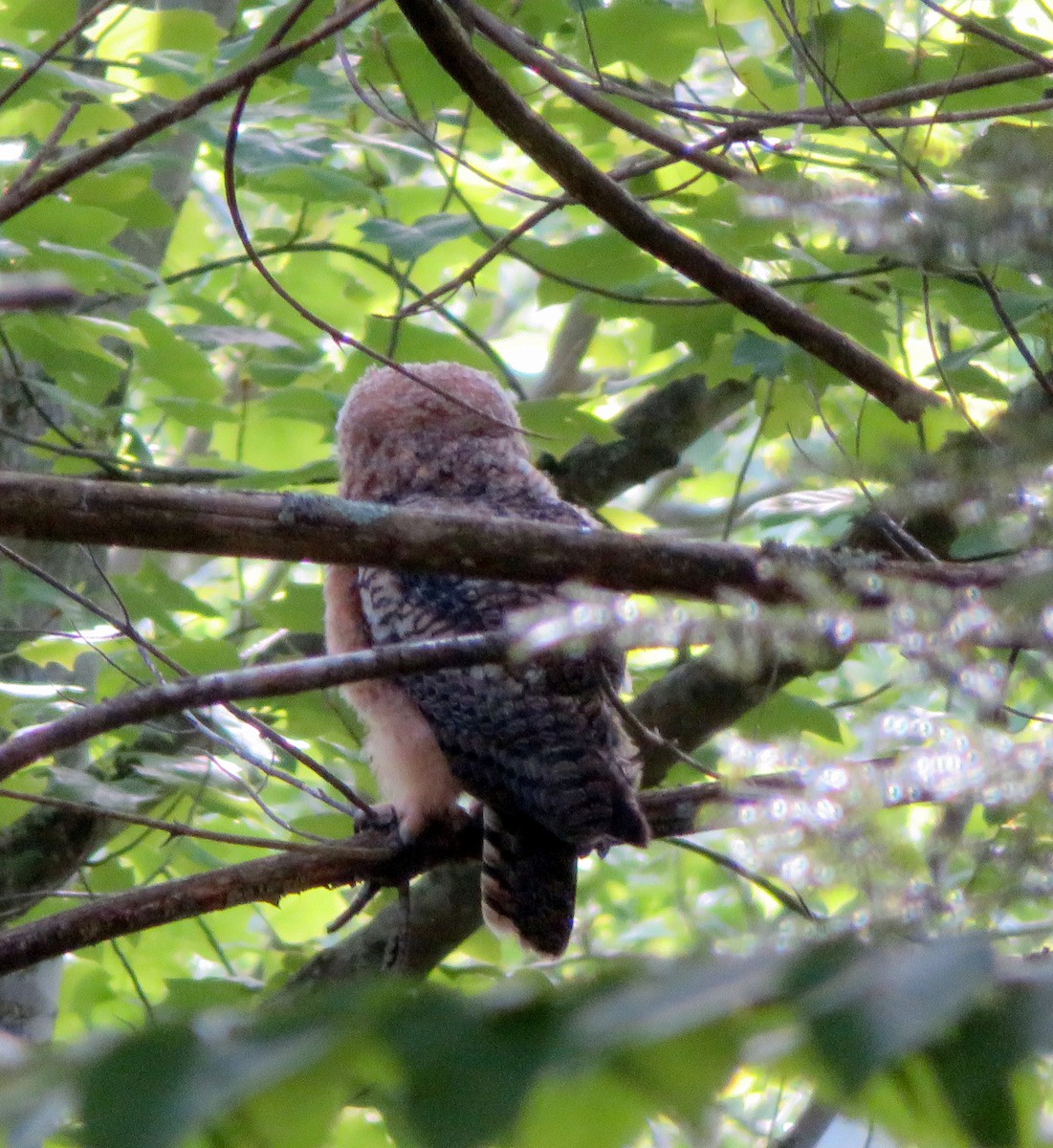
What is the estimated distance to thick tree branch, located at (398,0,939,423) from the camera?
2285mm

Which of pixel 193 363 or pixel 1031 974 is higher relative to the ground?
pixel 1031 974

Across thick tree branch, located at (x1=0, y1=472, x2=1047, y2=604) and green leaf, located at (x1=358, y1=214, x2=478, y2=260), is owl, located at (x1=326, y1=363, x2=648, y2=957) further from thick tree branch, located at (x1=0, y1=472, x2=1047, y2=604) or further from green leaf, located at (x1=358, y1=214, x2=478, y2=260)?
thick tree branch, located at (x1=0, y1=472, x2=1047, y2=604)

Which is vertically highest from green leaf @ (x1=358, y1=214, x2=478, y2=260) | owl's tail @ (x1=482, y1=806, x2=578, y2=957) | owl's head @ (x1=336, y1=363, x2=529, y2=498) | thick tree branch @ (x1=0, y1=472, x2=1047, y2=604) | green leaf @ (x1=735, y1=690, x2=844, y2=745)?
green leaf @ (x1=358, y1=214, x2=478, y2=260)

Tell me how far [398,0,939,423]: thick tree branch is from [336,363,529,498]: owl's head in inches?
63.1

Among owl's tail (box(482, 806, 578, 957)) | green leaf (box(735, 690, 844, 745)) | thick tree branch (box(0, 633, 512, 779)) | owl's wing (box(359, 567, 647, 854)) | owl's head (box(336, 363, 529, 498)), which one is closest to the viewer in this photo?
thick tree branch (box(0, 633, 512, 779))

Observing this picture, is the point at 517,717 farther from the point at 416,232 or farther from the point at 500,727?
the point at 416,232

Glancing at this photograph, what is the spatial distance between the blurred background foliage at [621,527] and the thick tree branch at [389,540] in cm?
10

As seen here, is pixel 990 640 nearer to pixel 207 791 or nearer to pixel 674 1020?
pixel 674 1020

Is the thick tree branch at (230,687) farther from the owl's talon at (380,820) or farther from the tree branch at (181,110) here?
the owl's talon at (380,820)

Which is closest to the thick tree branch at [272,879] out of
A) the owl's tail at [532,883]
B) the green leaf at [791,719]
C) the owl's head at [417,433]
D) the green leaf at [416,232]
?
the owl's tail at [532,883]

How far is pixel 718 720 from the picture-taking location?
3.76 meters

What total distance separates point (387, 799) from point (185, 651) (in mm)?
676

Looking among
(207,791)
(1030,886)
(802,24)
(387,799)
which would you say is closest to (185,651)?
(207,791)

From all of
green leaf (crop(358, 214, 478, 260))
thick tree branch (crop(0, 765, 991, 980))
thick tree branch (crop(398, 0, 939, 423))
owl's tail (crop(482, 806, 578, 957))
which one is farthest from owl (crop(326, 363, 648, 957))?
thick tree branch (crop(398, 0, 939, 423))
